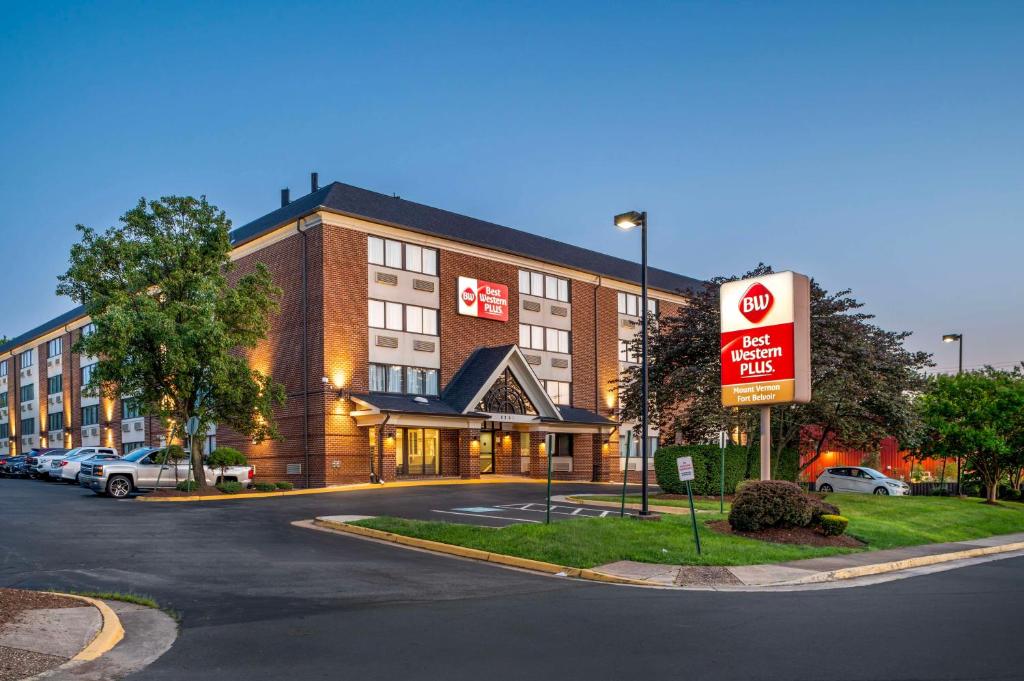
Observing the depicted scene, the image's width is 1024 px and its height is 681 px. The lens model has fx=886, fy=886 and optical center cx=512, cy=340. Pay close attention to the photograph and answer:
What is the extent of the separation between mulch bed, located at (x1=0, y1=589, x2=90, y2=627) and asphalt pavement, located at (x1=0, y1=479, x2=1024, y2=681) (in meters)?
1.24

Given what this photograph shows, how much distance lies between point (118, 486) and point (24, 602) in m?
20.6

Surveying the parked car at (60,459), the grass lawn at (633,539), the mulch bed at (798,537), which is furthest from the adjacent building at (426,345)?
the mulch bed at (798,537)

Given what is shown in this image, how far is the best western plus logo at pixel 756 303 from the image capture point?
20594 millimetres

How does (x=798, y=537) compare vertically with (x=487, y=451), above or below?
above

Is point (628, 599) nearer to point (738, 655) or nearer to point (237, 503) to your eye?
point (738, 655)

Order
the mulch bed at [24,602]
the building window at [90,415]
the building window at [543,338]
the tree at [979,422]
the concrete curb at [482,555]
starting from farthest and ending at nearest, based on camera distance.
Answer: the building window at [90,415], the building window at [543,338], the tree at [979,422], the concrete curb at [482,555], the mulch bed at [24,602]

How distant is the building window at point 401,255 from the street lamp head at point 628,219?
20625mm

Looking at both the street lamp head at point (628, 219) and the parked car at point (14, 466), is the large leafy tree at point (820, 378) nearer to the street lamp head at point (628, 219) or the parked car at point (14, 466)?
the street lamp head at point (628, 219)

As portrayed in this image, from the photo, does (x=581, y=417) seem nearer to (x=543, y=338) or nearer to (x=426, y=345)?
(x=543, y=338)

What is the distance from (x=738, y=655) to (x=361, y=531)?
41.7ft

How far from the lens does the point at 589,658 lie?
841 centimetres

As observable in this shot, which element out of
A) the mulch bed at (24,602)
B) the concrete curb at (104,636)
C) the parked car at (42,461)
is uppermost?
the mulch bed at (24,602)

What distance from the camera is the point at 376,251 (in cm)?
3975

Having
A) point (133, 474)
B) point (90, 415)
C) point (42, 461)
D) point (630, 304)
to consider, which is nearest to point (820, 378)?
point (133, 474)
